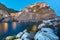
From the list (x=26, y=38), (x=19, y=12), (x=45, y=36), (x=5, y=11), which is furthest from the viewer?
(x=5, y=11)

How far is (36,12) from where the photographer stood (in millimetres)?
13812

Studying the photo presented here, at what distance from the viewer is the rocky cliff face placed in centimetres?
1310

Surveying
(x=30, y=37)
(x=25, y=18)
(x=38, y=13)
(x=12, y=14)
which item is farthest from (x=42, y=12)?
(x=30, y=37)

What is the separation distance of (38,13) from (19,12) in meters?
1.65

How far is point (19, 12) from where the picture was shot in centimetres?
1319

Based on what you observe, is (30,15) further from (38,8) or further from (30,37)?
(30,37)

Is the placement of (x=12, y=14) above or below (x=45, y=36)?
above

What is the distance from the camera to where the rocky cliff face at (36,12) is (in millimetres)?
13102

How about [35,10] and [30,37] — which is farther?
[35,10]

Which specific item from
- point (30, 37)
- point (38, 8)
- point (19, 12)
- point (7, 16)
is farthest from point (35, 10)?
point (30, 37)

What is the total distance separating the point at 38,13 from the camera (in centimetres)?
1362

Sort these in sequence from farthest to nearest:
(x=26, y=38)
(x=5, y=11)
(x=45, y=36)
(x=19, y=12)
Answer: (x=5, y=11) < (x=19, y=12) < (x=26, y=38) < (x=45, y=36)

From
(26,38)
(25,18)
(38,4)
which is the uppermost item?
(38,4)

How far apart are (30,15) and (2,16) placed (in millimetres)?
2508
